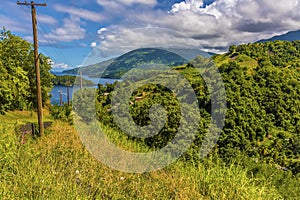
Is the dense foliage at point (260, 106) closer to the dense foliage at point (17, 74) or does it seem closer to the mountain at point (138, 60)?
the dense foliage at point (17, 74)

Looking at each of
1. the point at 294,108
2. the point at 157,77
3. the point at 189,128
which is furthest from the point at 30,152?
the point at 294,108

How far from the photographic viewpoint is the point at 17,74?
17.6m

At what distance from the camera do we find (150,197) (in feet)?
14.6

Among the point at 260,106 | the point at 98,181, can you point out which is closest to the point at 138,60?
the point at 98,181

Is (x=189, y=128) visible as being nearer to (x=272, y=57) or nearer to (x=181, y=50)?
(x=181, y=50)

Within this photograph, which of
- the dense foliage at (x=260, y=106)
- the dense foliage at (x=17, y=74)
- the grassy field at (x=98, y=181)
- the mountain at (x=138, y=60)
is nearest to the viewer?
the grassy field at (x=98, y=181)

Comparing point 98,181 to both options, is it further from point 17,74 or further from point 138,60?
point 17,74

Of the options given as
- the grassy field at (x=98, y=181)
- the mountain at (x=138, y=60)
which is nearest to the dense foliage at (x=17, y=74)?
the mountain at (x=138, y=60)

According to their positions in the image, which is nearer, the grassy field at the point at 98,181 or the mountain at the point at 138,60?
the grassy field at the point at 98,181

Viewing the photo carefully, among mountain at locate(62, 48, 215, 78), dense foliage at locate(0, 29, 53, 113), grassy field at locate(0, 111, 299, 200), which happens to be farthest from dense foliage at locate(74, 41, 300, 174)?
grassy field at locate(0, 111, 299, 200)

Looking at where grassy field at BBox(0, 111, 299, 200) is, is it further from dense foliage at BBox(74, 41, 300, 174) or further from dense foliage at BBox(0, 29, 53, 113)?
dense foliage at BBox(74, 41, 300, 174)

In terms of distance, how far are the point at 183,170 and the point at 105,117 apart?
7345 millimetres

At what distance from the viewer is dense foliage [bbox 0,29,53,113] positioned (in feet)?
55.2

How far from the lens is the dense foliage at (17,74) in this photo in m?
16.8
